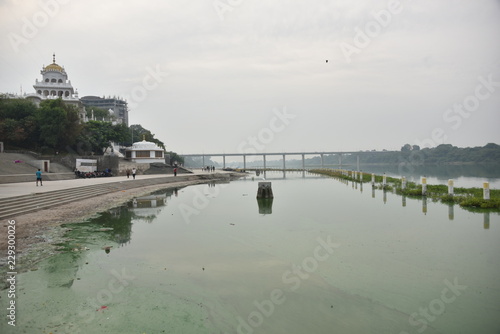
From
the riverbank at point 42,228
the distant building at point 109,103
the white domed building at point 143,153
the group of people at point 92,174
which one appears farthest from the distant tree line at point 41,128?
the distant building at point 109,103

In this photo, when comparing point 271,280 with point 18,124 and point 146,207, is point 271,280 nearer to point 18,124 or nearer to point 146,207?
point 146,207

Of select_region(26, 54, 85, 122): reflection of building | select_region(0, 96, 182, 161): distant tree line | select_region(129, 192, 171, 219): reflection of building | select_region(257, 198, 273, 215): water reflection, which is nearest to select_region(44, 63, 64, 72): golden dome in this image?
select_region(26, 54, 85, 122): reflection of building

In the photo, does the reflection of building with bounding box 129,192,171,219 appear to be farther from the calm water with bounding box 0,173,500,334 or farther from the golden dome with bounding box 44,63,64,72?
the golden dome with bounding box 44,63,64,72

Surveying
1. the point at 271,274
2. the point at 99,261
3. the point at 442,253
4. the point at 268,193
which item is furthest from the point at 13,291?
the point at 268,193

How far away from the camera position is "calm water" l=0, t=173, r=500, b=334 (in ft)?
17.6

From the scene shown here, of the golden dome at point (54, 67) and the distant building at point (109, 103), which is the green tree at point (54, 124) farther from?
the distant building at point (109, 103)

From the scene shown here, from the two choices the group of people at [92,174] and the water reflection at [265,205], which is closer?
the water reflection at [265,205]

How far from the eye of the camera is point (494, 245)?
941cm

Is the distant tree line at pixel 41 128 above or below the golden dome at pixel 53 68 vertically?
below

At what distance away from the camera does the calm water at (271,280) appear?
17.6 feet

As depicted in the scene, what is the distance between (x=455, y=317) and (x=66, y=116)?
42.2 metres

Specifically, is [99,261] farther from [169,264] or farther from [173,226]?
[173,226]

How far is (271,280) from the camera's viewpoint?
714 cm

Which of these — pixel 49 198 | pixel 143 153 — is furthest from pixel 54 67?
pixel 49 198
